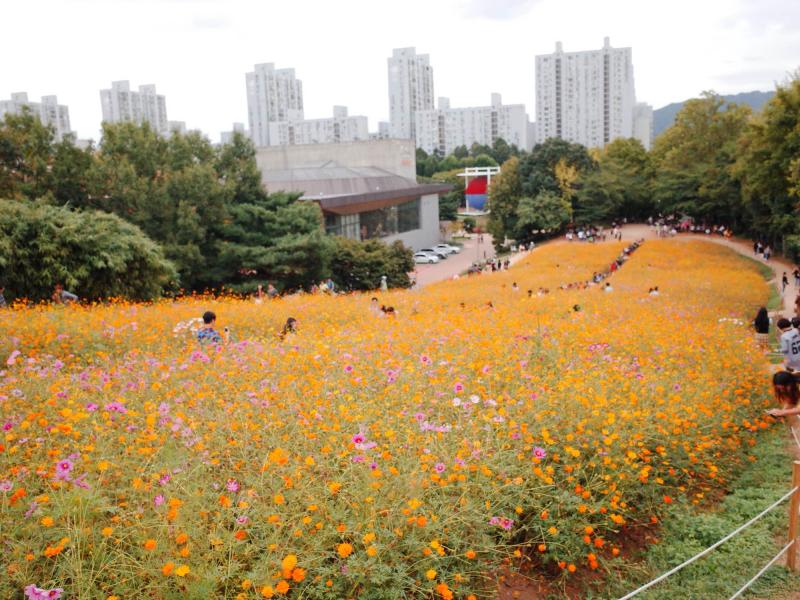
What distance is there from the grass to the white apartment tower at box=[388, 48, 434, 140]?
530 ft

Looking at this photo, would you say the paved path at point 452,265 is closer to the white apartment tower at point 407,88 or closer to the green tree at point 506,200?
the green tree at point 506,200

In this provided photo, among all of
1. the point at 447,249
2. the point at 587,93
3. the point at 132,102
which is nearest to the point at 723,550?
the point at 447,249

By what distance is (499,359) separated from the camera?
698 centimetres

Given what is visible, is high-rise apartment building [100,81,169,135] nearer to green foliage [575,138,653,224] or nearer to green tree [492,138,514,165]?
green tree [492,138,514,165]

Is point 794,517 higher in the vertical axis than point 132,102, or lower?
lower

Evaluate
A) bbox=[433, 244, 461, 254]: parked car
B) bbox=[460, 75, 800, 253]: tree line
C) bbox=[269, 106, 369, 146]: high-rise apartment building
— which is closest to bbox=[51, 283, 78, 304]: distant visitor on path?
bbox=[460, 75, 800, 253]: tree line

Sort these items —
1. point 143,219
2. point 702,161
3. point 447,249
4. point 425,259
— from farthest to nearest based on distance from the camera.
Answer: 1. point 447,249
2. point 425,259
3. point 702,161
4. point 143,219

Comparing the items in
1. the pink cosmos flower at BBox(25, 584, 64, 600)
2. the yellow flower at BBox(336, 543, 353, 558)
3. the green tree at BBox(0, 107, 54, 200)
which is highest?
the green tree at BBox(0, 107, 54, 200)

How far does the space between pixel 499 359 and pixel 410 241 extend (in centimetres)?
4909

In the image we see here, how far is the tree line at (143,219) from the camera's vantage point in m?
15.9

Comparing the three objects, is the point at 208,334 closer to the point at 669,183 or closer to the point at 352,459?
the point at 352,459

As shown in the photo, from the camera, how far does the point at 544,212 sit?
4947 centimetres

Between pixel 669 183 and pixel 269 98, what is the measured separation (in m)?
123

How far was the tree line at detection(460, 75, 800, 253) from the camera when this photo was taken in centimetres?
3366
